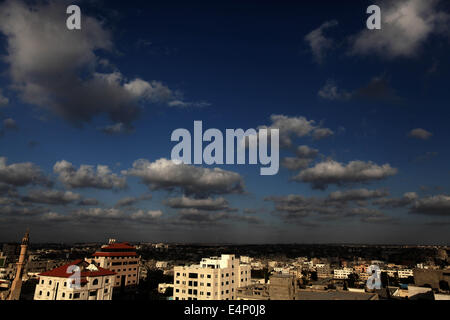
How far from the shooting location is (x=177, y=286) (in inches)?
2955

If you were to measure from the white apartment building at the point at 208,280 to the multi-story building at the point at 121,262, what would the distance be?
36.5 m

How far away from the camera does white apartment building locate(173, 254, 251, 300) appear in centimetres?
7156

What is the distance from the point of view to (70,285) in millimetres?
60969

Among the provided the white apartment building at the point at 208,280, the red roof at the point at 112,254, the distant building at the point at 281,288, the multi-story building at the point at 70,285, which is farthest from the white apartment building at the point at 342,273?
the multi-story building at the point at 70,285

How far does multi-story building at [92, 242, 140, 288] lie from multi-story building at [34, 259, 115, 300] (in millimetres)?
34196

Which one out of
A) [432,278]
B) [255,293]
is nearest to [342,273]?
[255,293]

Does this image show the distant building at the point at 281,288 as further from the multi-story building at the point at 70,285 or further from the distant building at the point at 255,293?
the multi-story building at the point at 70,285

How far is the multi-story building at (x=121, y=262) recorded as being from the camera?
329 ft

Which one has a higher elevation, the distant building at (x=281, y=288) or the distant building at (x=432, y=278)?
→ the distant building at (x=432, y=278)

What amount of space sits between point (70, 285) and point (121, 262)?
4493cm

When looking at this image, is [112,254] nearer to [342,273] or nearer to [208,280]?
[208,280]
